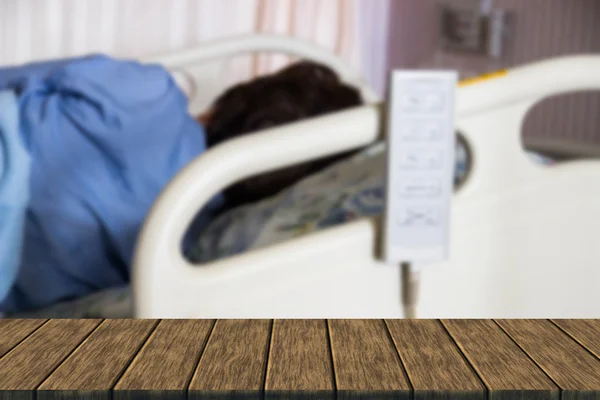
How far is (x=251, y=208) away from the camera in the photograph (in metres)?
0.92

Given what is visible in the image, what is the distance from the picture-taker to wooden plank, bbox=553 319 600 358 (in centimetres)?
31

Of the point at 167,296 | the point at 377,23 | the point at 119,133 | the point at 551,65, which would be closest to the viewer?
the point at 167,296

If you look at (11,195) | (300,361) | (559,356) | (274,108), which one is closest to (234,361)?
(300,361)

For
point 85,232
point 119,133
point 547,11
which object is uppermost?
point 547,11

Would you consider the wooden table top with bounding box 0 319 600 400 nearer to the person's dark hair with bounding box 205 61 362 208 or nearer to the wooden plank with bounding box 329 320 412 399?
the wooden plank with bounding box 329 320 412 399

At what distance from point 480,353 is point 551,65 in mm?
398

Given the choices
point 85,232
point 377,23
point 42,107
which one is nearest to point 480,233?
point 85,232

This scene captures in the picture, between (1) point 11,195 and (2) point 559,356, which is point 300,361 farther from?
(1) point 11,195

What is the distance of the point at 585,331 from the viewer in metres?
0.33

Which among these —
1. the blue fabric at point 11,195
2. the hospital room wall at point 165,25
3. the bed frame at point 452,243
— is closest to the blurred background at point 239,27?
the hospital room wall at point 165,25

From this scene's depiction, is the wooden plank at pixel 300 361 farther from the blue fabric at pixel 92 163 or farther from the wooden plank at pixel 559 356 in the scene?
the blue fabric at pixel 92 163

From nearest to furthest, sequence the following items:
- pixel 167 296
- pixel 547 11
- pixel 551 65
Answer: pixel 167 296 → pixel 551 65 → pixel 547 11

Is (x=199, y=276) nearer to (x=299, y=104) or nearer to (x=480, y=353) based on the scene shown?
(x=480, y=353)

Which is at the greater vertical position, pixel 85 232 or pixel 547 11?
pixel 547 11
